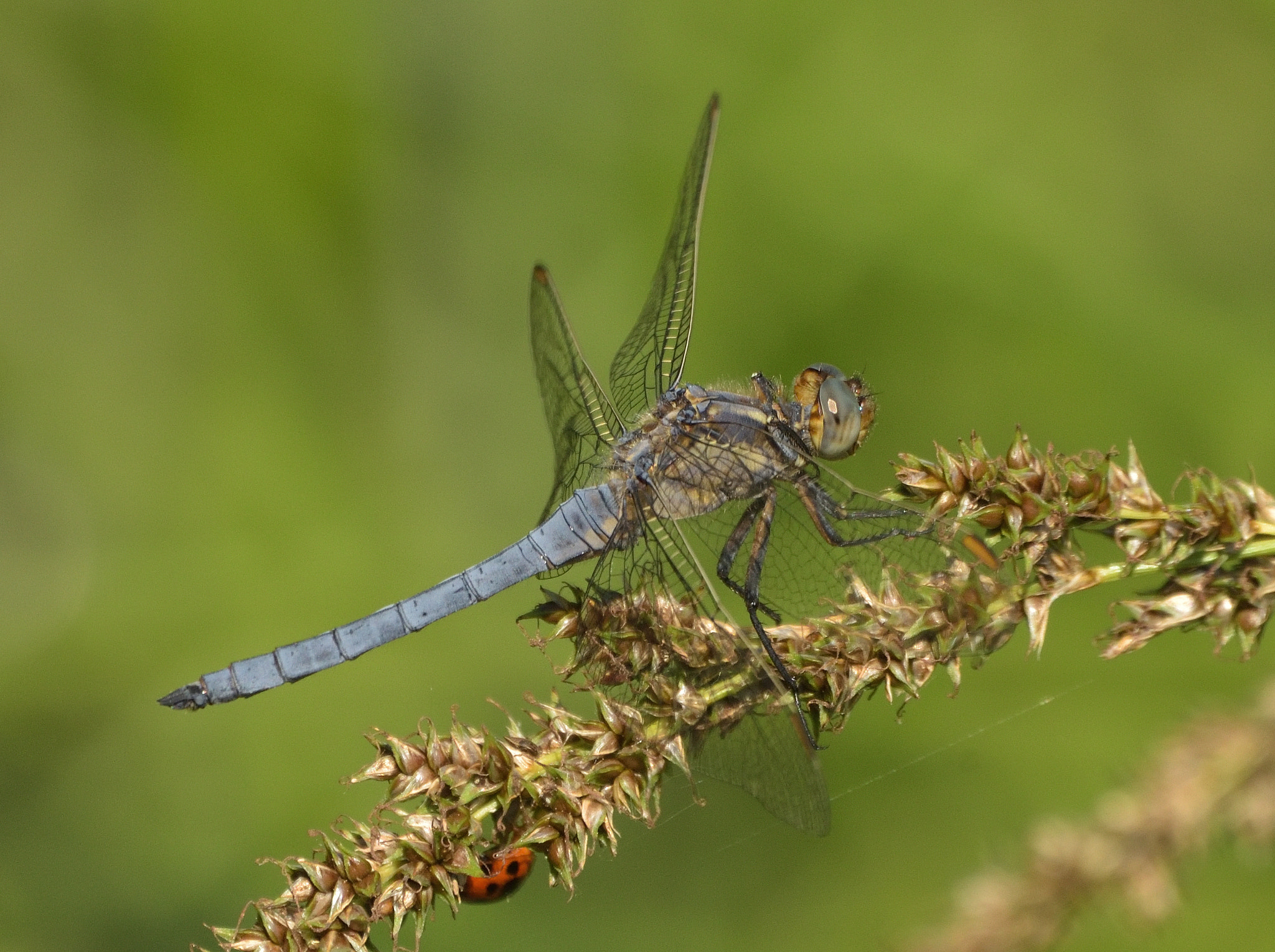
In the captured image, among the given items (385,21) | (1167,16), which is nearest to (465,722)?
(385,21)

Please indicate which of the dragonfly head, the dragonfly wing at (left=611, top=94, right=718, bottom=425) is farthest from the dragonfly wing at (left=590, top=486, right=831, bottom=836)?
the dragonfly wing at (left=611, top=94, right=718, bottom=425)

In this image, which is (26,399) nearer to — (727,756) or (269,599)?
(269,599)

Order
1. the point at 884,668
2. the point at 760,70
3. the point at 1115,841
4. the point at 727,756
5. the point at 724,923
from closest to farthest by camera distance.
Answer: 1. the point at 1115,841
2. the point at 884,668
3. the point at 727,756
4. the point at 724,923
5. the point at 760,70

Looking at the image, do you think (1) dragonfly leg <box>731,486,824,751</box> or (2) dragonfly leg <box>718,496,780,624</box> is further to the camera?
(2) dragonfly leg <box>718,496,780,624</box>

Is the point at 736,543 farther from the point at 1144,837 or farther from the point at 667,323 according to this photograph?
the point at 1144,837

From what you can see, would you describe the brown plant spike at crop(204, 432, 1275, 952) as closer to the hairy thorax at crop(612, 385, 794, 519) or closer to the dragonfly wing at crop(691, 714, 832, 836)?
the dragonfly wing at crop(691, 714, 832, 836)
